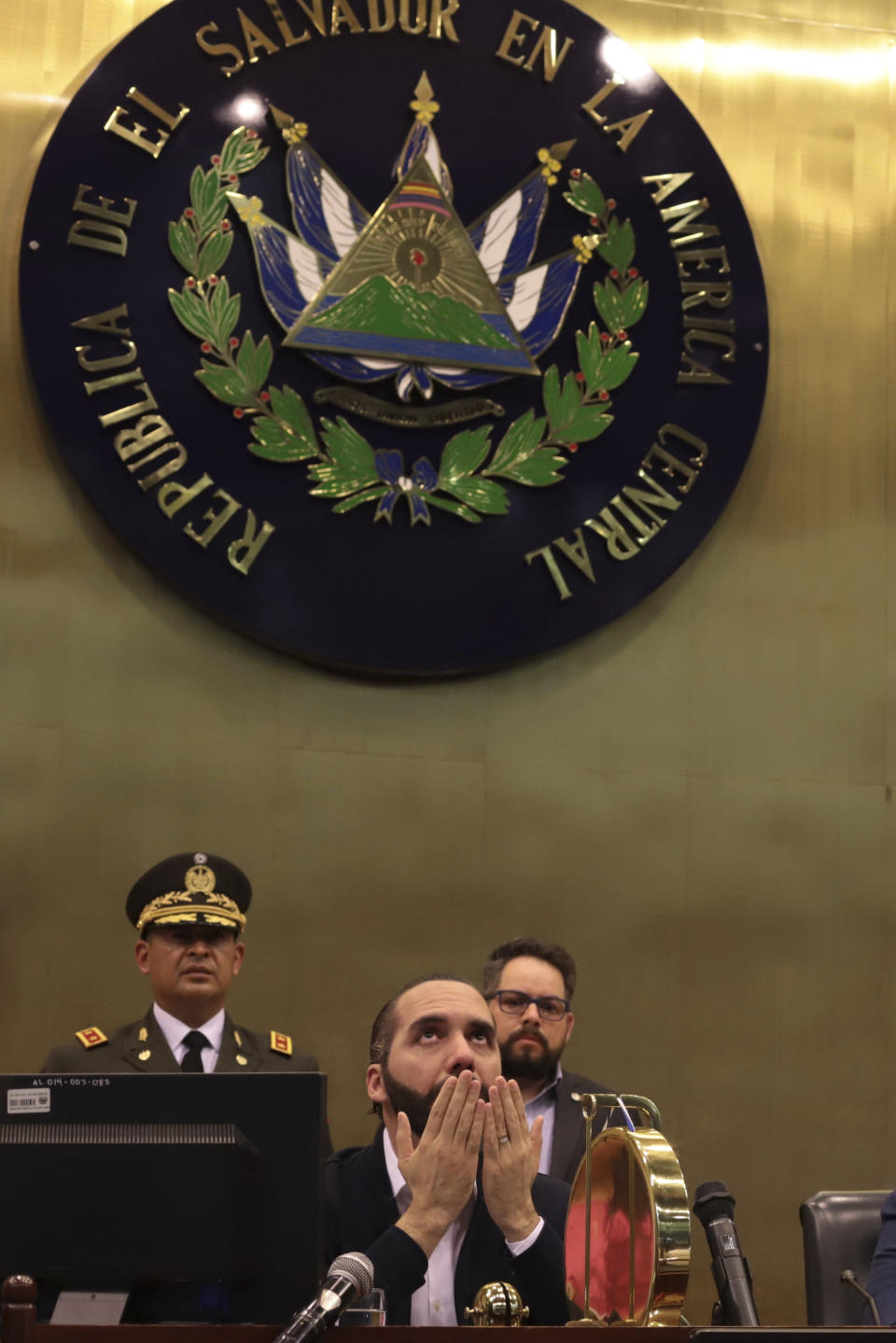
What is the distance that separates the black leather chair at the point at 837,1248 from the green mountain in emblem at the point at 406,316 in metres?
2.24

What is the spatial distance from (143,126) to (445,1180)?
280cm

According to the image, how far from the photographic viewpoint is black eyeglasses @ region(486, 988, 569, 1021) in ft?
12.0

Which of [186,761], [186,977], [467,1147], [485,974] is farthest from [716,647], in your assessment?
[467,1147]

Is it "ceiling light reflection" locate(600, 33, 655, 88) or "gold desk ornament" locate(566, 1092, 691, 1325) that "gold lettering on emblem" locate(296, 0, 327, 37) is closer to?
"ceiling light reflection" locate(600, 33, 655, 88)

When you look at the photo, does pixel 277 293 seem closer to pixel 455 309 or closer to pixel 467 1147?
pixel 455 309

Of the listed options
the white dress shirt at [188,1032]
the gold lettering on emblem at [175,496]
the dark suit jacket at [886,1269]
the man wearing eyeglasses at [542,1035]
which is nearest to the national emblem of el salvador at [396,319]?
the gold lettering on emblem at [175,496]

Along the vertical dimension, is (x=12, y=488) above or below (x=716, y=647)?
above

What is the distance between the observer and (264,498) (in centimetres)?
405

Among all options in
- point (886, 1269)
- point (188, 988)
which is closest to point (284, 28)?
point (188, 988)

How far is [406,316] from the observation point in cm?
418

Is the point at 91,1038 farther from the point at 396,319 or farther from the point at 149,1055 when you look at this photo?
the point at 396,319

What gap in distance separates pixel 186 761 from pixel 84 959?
1.67ft

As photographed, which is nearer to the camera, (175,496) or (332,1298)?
(332,1298)

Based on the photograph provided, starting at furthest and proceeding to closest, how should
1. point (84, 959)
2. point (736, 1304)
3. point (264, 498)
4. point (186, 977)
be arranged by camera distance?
point (264, 498) → point (84, 959) → point (186, 977) → point (736, 1304)
